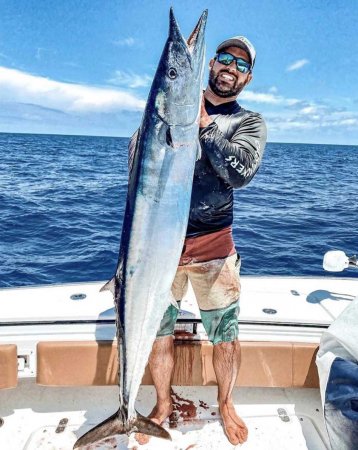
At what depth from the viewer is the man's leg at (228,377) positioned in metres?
2.91

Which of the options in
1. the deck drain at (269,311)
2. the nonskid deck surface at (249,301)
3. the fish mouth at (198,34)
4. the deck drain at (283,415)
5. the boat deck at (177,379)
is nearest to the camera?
the fish mouth at (198,34)

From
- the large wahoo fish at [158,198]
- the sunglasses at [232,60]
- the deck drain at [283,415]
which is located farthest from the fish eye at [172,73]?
the deck drain at [283,415]

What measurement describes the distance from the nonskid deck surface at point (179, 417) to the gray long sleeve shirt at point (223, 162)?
4.63 feet

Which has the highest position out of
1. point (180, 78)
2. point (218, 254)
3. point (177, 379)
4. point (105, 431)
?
point (180, 78)

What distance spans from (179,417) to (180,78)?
2.45 meters

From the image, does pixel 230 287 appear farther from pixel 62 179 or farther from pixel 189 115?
pixel 62 179

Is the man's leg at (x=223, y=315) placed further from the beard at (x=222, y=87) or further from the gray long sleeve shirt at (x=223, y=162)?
the beard at (x=222, y=87)

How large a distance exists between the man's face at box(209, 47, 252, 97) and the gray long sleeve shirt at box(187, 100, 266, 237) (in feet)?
0.32

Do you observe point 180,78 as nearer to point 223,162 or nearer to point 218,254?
point 223,162

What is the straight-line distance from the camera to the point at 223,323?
2893 mm

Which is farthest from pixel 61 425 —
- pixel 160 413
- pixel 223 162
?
pixel 223 162

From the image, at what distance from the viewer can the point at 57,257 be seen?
828 centimetres

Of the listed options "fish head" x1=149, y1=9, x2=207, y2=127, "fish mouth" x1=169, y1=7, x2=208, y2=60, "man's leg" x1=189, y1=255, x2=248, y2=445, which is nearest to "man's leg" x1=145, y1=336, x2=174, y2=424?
"man's leg" x1=189, y1=255, x2=248, y2=445

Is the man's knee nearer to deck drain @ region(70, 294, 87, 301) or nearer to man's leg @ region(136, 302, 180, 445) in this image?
man's leg @ region(136, 302, 180, 445)
